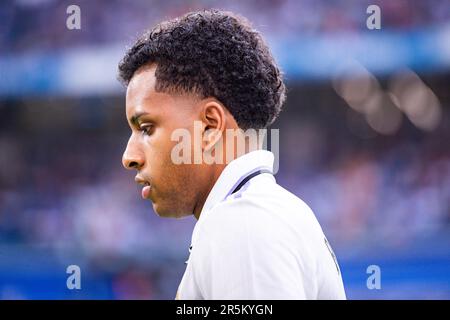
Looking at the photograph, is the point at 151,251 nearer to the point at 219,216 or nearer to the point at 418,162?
the point at 418,162

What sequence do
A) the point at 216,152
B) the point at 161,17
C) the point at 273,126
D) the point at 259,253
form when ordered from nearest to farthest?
the point at 259,253 → the point at 216,152 → the point at 273,126 → the point at 161,17

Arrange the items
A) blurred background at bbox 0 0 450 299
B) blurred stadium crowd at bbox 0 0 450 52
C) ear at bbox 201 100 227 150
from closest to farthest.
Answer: ear at bbox 201 100 227 150, blurred background at bbox 0 0 450 299, blurred stadium crowd at bbox 0 0 450 52

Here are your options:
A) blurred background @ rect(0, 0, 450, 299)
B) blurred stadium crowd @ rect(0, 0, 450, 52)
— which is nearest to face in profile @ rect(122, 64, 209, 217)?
blurred background @ rect(0, 0, 450, 299)

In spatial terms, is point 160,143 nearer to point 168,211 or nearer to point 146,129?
point 146,129

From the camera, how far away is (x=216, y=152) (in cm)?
130

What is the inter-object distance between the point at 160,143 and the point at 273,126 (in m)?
4.79

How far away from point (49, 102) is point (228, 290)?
19.1ft

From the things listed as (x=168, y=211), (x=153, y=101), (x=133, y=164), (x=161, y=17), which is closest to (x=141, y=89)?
(x=153, y=101)

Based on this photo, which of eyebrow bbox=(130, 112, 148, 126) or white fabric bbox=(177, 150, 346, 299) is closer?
white fabric bbox=(177, 150, 346, 299)

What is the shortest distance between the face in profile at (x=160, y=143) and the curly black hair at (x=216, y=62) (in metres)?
0.03

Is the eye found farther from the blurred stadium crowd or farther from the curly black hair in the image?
the blurred stadium crowd

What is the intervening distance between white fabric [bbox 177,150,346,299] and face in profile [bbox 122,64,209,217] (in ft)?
0.57

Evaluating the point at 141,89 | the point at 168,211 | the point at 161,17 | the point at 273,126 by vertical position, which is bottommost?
the point at 168,211

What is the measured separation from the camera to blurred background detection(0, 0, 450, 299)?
583 centimetres
